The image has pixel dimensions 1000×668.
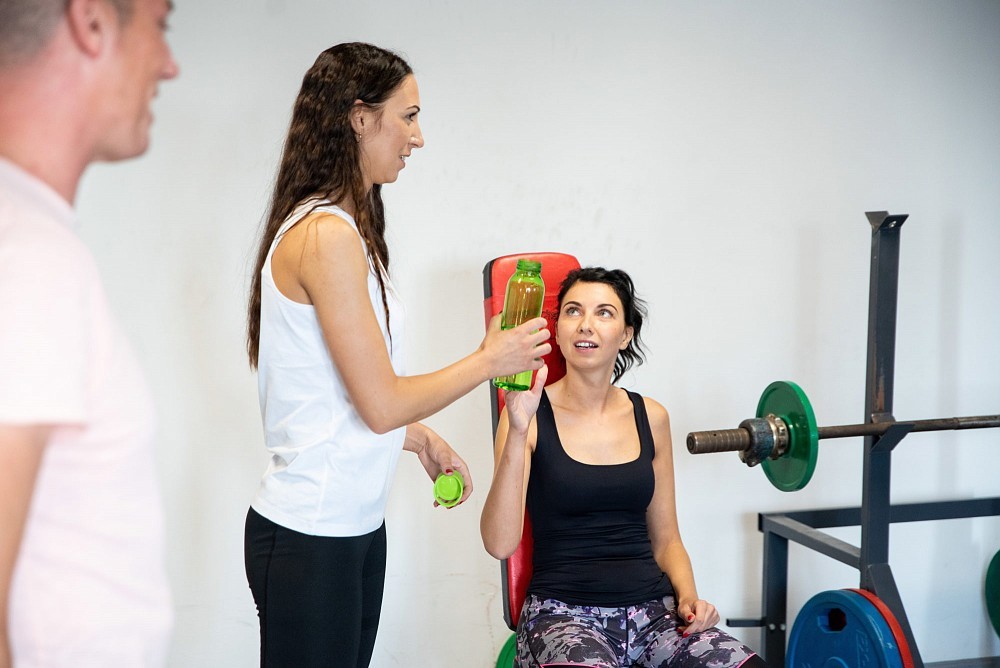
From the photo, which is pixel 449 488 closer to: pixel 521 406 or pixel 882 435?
pixel 521 406

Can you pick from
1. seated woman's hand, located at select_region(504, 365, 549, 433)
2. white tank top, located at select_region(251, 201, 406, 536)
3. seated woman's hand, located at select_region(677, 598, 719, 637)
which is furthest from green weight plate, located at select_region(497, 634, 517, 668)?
white tank top, located at select_region(251, 201, 406, 536)

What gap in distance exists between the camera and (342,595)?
1.20 metres

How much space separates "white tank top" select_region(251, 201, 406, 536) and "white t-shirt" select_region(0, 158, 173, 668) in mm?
603

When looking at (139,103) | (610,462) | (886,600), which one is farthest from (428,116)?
(139,103)

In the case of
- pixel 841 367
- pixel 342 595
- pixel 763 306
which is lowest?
pixel 342 595

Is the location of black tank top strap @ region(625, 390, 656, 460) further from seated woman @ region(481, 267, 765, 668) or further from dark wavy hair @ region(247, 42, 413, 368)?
dark wavy hair @ region(247, 42, 413, 368)

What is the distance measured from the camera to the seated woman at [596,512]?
1.63 metres

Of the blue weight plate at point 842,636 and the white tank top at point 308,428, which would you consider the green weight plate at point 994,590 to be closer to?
the blue weight plate at point 842,636

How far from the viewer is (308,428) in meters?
1.19

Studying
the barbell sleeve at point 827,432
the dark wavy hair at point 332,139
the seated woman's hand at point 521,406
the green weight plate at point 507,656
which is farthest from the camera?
the green weight plate at point 507,656

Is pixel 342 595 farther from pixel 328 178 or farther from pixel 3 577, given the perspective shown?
pixel 3 577

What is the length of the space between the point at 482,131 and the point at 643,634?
51.2 inches

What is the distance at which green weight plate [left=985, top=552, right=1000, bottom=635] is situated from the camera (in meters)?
2.56

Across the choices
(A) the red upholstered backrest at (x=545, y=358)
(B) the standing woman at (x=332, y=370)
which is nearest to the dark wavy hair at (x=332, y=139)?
(B) the standing woman at (x=332, y=370)
